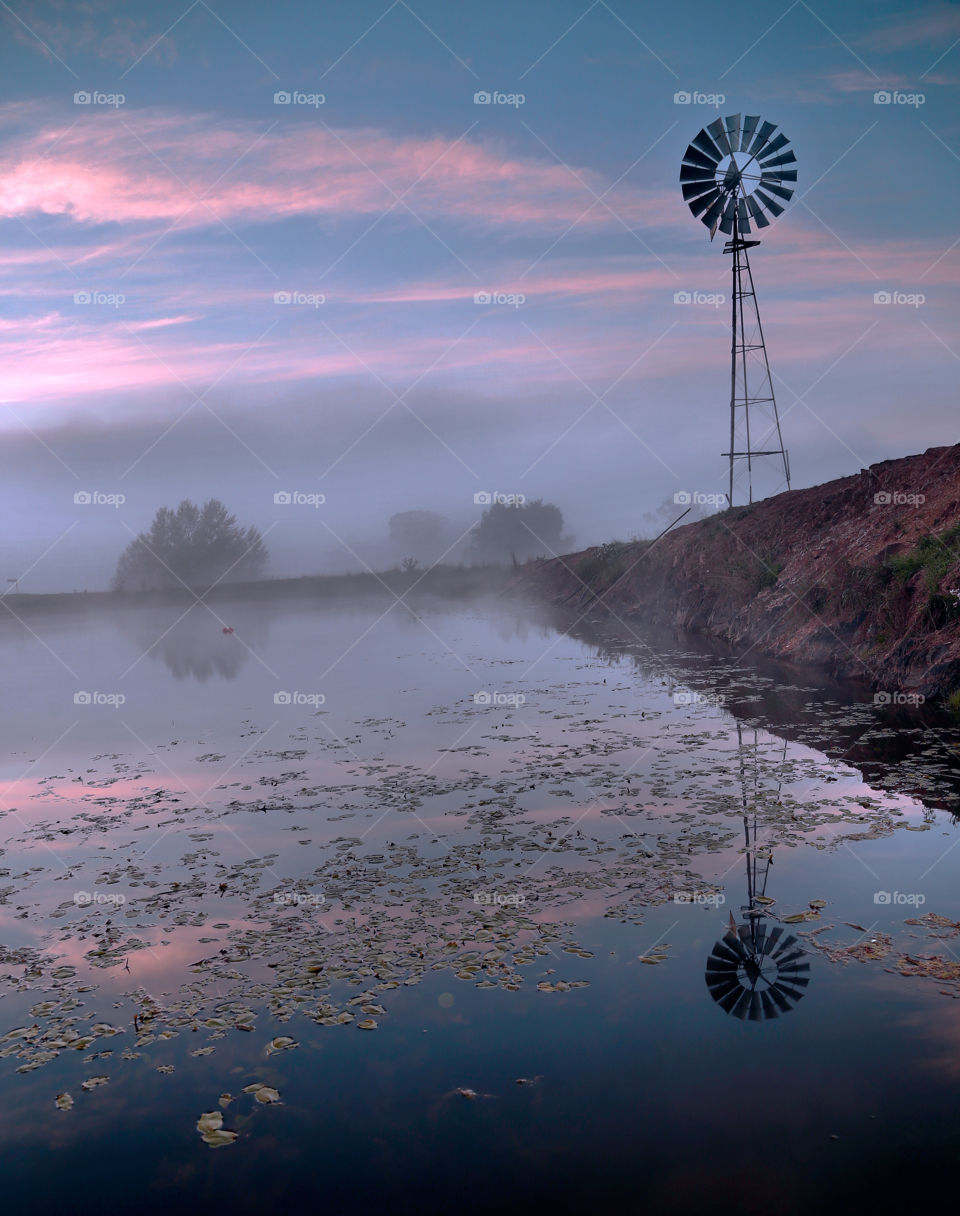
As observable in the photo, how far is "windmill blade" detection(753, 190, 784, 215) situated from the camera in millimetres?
43500

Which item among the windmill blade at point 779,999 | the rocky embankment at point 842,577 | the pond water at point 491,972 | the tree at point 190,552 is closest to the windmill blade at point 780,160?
the rocky embankment at point 842,577

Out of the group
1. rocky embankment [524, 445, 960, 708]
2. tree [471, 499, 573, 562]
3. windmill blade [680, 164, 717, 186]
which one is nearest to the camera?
rocky embankment [524, 445, 960, 708]

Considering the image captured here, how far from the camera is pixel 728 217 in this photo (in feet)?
147

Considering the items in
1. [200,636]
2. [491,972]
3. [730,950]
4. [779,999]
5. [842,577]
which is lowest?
Result: [491,972]

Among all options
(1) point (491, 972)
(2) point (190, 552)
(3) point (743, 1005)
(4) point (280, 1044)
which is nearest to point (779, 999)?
(3) point (743, 1005)

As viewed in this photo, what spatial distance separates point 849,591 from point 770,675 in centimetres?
388

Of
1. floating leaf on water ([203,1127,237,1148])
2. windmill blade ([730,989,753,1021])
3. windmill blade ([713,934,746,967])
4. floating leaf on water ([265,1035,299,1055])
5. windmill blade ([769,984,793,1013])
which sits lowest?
floating leaf on water ([203,1127,237,1148])

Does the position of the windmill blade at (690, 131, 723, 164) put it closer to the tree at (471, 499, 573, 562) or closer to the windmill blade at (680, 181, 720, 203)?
the windmill blade at (680, 181, 720, 203)

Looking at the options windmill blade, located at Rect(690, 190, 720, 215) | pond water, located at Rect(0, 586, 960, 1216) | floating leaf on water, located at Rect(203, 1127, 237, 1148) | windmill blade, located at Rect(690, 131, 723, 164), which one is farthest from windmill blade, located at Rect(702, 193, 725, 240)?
floating leaf on water, located at Rect(203, 1127, 237, 1148)

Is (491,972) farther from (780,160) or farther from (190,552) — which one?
(190,552)

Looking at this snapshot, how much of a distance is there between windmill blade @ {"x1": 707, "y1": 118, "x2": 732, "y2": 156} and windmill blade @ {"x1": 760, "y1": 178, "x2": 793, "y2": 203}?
7.31 feet

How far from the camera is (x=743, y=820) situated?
562 inches

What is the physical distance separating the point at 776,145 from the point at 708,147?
3131 mm

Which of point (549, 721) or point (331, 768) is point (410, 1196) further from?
point (549, 721)
